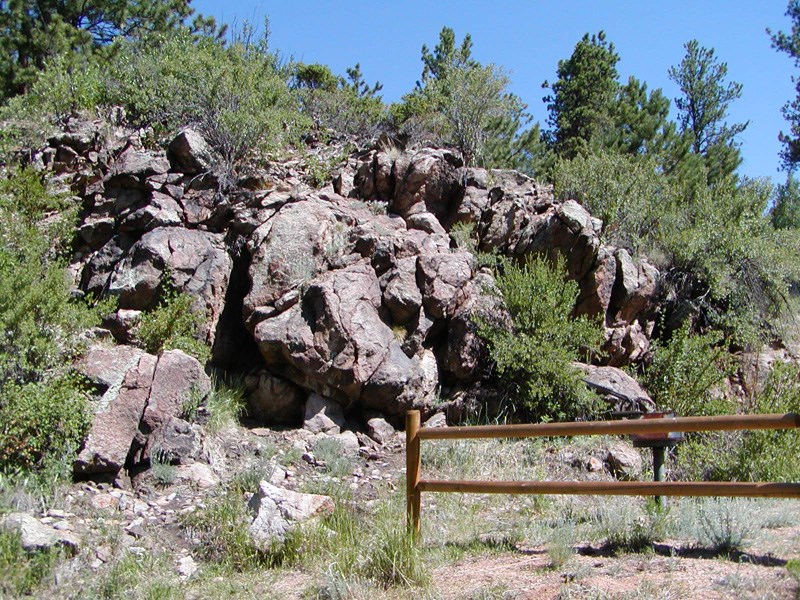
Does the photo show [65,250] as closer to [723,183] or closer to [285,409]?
[285,409]

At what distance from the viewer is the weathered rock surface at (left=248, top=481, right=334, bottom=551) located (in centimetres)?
631

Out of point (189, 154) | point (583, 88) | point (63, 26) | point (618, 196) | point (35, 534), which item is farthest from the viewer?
point (583, 88)

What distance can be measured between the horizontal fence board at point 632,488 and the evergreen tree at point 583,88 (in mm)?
21156

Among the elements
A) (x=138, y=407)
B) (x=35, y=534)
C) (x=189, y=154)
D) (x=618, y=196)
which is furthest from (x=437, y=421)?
(x=618, y=196)

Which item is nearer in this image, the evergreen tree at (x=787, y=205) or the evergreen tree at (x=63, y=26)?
the evergreen tree at (x=63, y=26)

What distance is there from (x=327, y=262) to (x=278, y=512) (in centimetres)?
542

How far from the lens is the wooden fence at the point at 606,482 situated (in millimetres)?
4762

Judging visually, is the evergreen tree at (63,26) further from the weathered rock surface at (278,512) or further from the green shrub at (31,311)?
the weathered rock surface at (278,512)

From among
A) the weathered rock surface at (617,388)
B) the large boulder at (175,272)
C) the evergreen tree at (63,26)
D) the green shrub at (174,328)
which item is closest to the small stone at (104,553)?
the green shrub at (174,328)

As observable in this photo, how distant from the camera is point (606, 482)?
5.29 meters

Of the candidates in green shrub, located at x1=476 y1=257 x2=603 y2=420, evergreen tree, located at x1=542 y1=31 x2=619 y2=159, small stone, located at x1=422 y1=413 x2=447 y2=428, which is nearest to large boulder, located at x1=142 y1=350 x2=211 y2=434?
small stone, located at x1=422 y1=413 x2=447 y2=428

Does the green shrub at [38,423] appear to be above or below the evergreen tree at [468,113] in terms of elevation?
below

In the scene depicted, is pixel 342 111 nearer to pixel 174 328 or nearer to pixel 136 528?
pixel 174 328

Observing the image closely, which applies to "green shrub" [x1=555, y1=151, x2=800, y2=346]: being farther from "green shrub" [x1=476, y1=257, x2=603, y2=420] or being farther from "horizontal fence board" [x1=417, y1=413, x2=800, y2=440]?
"horizontal fence board" [x1=417, y1=413, x2=800, y2=440]
